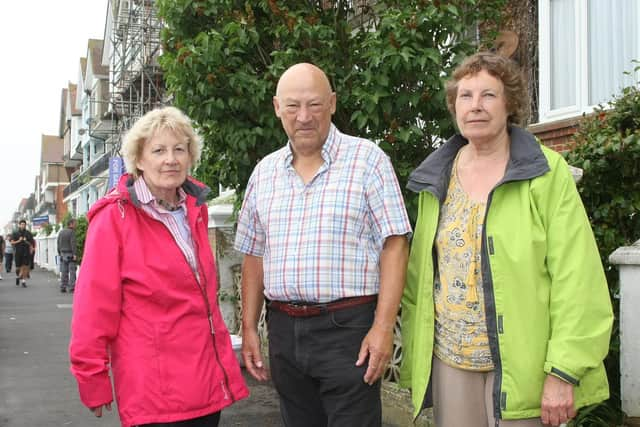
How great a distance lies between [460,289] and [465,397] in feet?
1.35

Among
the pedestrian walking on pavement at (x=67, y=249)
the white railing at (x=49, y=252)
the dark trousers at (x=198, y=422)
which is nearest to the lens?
the dark trousers at (x=198, y=422)

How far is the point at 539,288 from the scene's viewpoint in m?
2.59

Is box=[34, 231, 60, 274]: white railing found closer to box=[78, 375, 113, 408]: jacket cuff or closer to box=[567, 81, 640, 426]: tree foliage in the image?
box=[567, 81, 640, 426]: tree foliage

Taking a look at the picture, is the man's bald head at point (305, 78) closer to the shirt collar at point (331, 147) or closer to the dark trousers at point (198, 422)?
the shirt collar at point (331, 147)

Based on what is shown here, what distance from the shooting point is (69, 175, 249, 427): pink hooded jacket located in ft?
9.64

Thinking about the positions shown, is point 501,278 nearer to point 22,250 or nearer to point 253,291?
point 253,291

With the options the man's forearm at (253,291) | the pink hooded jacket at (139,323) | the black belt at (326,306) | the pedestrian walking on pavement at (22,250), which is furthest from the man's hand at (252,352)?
the pedestrian walking on pavement at (22,250)

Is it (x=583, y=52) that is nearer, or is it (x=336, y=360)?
(x=336, y=360)

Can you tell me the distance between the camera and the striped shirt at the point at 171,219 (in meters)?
3.09

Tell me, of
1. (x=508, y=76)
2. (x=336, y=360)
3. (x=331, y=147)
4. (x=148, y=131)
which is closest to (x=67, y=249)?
(x=148, y=131)

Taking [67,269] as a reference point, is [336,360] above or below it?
above

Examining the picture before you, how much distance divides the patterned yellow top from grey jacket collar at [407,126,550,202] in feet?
0.28

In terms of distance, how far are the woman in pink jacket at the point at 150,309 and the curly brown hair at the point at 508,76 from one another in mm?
1267

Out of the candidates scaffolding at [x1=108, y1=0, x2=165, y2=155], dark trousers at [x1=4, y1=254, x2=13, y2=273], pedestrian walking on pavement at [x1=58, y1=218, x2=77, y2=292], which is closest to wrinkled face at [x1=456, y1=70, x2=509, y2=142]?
pedestrian walking on pavement at [x1=58, y1=218, x2=77, y2=292]
